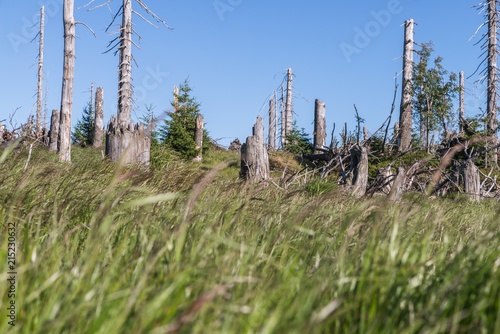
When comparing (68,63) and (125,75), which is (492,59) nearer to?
(125,75)

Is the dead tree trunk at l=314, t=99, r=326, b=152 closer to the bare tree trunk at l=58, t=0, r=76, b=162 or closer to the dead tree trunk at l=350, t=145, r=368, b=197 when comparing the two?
the bare tree trunk at l=58, t=0, r=76, b=162

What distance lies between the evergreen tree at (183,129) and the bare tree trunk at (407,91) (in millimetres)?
9552

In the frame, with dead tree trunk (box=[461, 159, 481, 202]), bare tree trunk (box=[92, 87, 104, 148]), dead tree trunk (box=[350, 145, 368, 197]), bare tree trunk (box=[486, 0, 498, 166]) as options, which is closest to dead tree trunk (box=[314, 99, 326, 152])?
bare tree trunk (box=[486, 0, 498, 166])

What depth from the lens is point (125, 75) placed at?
1952 centimetres

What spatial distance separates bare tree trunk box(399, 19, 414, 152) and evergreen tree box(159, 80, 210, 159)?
9.55 meters

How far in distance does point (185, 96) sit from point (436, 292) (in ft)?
91.5

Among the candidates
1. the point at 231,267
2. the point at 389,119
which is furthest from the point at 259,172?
the point at 231,267

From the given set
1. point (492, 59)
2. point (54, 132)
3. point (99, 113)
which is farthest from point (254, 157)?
point (99, 113)

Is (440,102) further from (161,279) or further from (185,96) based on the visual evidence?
(161,279)

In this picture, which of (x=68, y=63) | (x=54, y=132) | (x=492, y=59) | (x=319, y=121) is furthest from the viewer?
(x=319, y=121)

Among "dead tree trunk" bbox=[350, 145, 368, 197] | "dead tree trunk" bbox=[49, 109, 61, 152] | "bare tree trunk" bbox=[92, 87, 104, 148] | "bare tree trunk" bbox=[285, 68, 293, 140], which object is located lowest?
"dead tree trunk" bbox=[350, 145, 368, 197]

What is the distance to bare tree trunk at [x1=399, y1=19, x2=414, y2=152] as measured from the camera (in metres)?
27.7

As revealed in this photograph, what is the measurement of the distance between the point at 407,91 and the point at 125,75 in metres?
14.6

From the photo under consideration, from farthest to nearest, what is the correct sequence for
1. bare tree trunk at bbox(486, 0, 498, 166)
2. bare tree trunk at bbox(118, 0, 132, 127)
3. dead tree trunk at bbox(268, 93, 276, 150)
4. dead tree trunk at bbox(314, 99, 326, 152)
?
dead tree trunk at bbox(268, 93, 276, 150)
dead tree trunk at bbox(314, 99, 326, 152)
bare tree trunk at bbox(486, 0, 498, 166)
bare tree trunk at bbox(118, 0, 132, 127)
